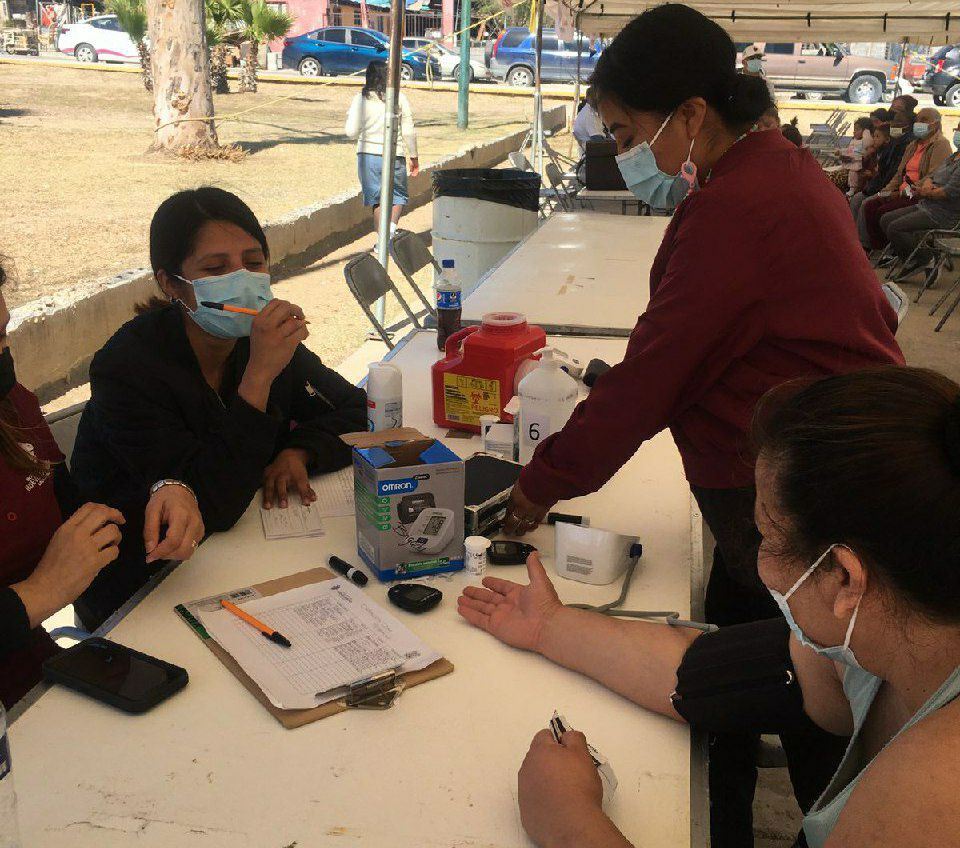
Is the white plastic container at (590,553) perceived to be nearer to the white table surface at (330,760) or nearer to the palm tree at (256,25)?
the white table surface at (330,760)

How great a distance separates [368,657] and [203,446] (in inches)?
28.4

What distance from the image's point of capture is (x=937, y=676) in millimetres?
1047

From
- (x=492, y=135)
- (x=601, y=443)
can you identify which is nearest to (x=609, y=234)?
(x=601, y=443)

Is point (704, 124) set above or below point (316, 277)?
above

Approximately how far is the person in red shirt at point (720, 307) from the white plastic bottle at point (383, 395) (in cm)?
46

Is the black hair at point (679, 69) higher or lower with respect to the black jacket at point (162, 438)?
higher

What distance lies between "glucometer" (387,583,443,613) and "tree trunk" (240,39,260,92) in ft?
64.2

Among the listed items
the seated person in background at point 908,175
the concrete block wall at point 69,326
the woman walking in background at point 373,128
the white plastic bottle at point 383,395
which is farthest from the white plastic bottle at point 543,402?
the seated person in background at point 908,175

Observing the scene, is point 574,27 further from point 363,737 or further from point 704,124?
point 363,737

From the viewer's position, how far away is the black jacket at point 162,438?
1.97m

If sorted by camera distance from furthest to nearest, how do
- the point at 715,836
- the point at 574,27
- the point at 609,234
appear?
the point at 574,27
the point at 609,234
the point at 715,836

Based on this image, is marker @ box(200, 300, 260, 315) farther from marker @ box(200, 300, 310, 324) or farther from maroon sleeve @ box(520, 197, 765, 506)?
maroon sleeve @ box(520, 197, 765, 506)

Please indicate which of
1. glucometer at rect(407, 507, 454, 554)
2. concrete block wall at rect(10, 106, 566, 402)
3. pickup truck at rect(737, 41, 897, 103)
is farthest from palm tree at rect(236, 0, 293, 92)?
glucometer at rect(407, 507, 454, 554)

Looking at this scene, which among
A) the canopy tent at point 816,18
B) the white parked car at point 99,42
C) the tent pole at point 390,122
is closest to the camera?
the tent pole at point 390,122
